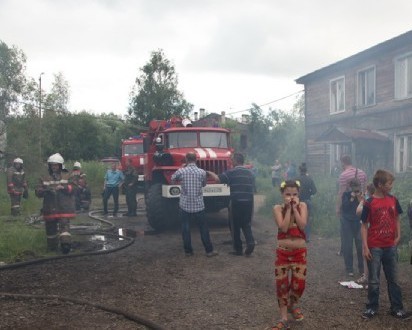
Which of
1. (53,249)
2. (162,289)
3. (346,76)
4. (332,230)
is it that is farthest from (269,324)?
(346,76)

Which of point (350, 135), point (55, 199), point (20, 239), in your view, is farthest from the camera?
point (350, 135)

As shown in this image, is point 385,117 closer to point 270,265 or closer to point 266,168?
point 270,265

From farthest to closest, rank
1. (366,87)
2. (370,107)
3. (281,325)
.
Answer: (366,87)
(370,107)
(281,325)

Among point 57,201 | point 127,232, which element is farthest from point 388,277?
point 127,232

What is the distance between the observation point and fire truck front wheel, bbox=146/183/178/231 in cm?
1006

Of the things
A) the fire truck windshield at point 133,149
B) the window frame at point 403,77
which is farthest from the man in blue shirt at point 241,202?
the fire truck windshield at point 133,149

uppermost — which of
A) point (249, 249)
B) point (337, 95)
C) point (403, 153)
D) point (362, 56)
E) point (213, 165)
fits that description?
point (362, 56)

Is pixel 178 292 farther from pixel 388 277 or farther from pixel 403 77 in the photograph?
pixel 403 77

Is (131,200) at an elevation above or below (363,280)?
above

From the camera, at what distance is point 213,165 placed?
1029cm

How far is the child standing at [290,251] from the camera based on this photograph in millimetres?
4465

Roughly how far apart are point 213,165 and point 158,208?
5.38 feet

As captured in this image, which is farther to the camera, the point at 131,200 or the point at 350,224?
the point at 131,200

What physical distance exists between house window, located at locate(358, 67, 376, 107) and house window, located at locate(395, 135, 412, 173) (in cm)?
226
